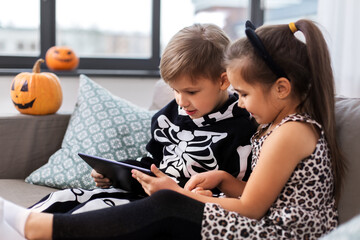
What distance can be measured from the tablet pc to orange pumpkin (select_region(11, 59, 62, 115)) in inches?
28.0

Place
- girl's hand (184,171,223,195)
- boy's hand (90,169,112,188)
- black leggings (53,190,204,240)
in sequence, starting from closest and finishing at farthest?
1. black leggings (53,190,204,240)
2. girl's hand (184,171,223,195)
3. boy's hand (90,169,112,188)

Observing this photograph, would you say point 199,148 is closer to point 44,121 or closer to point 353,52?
point 44,121

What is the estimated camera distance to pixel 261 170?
1.15 meters

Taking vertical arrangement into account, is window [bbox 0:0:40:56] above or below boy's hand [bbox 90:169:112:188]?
above

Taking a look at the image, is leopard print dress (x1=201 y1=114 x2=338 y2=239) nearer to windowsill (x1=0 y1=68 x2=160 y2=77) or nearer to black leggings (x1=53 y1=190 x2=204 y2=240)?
black leggings (x1=53 y1=190 x2=204 y2=240)

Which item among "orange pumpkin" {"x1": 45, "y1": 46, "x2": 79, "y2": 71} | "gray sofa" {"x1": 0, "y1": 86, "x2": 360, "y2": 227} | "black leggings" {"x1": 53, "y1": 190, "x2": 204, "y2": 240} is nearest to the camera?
"black leggings" {"x1": 53, "y1": 190, "x2": 204, "y2": 240}

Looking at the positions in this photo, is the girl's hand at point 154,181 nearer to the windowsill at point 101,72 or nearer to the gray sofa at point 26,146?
the gray sofa at point 26,146

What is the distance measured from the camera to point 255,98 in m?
1.22

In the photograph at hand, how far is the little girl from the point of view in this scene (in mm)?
1076

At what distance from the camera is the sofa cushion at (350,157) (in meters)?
1.23

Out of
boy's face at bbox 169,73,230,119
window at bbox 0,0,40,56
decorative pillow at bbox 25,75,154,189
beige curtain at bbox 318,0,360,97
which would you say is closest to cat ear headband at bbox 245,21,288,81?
boy's face at bbox 169,73,230,119

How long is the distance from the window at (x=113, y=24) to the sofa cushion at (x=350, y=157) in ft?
5.31

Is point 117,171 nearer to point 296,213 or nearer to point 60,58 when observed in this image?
point 296,213

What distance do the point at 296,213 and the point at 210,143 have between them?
385 millimetres
